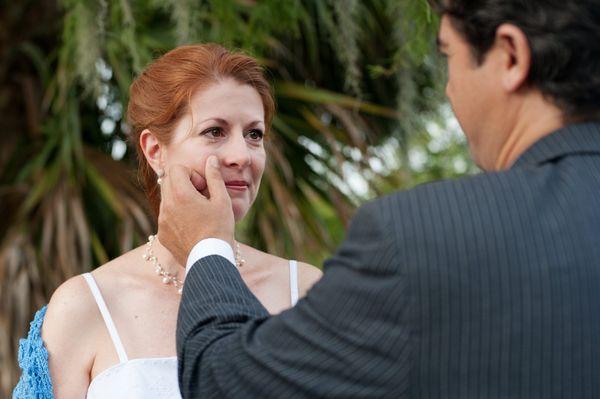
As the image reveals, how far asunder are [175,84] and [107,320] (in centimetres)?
70

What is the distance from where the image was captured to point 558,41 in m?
1.61

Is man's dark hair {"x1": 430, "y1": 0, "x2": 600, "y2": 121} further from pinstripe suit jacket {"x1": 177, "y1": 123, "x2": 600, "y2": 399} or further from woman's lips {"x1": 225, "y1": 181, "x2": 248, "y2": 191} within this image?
woman's lips {"x1": 225, "y1": 181, "x2": 248, "y2": 191}

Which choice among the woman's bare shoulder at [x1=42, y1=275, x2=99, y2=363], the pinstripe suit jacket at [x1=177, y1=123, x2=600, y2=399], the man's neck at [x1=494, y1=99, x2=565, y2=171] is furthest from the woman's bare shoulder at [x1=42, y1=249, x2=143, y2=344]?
the man's neck at [x1=494, y1=99, x2=565, y2=171]

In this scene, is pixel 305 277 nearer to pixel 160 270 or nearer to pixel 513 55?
pixel 160 270

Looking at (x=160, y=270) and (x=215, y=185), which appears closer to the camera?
(x=215, y=185)

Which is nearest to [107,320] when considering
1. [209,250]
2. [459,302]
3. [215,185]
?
[215,185]

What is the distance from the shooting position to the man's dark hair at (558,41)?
1.61 metres

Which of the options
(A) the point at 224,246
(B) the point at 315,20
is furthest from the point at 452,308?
(B) the point at 315,20

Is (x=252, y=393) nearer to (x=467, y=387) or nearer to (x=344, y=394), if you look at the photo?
(x=344, y=394)

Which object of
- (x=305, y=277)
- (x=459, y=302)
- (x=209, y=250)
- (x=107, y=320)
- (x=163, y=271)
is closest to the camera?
(x=459, y=302)

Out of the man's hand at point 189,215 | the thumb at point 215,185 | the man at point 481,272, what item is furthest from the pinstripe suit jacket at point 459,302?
the thumb at point 215,185

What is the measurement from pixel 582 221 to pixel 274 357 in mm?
520

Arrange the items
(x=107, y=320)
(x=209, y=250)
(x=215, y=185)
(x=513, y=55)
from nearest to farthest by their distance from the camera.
→ (x=513, y=55)
(x=209, y=250)
(x=215, y=185)
(x=107, y=320)

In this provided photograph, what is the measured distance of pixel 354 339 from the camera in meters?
1.55
